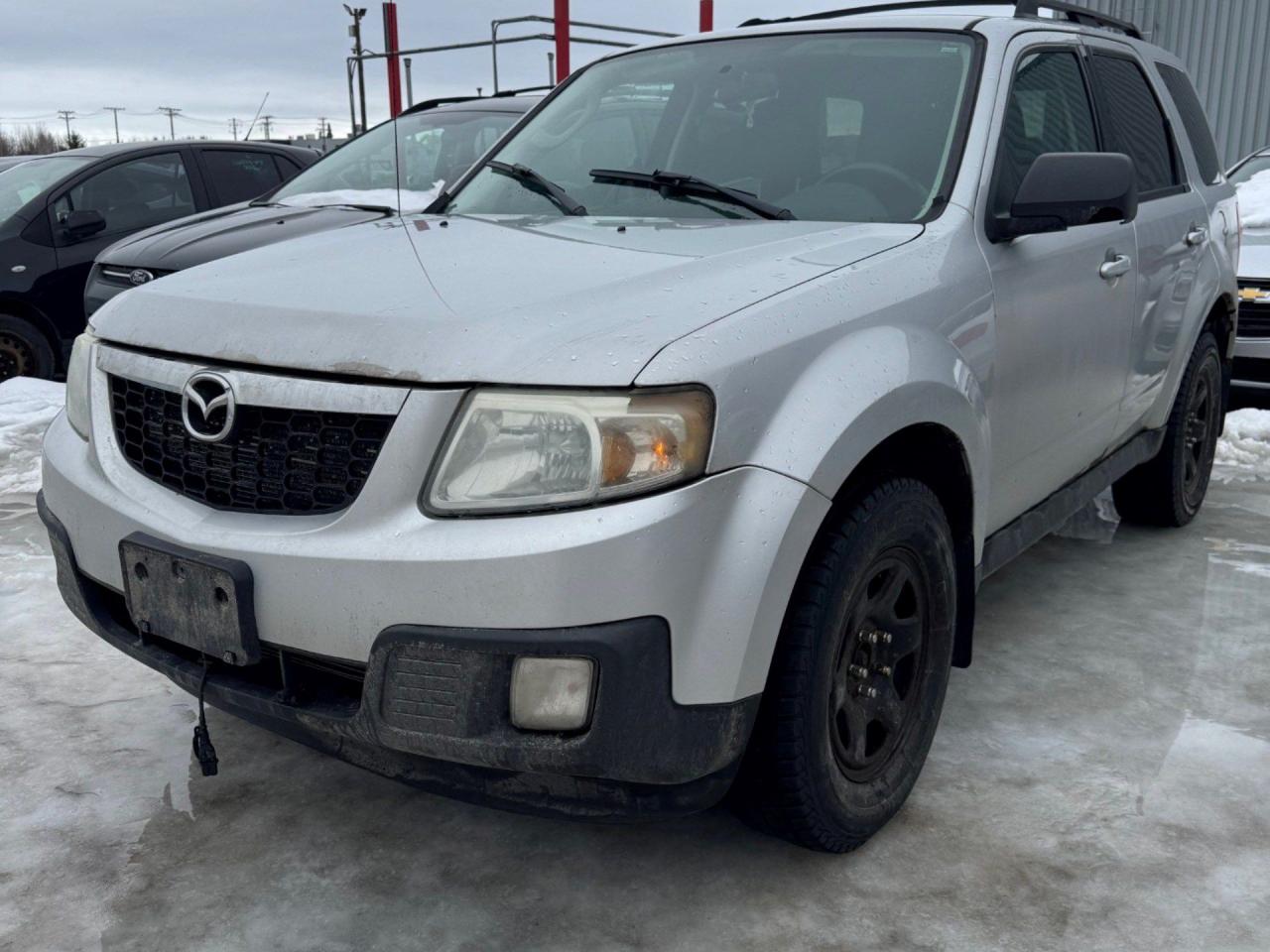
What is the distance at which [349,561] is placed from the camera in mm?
1931

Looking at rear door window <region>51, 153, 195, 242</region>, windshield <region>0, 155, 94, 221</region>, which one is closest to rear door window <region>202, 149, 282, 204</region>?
rear door window <region>51, 153, 195, 242</region>

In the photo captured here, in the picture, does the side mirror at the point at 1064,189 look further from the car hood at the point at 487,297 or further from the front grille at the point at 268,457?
the front grille at the point at 268,457

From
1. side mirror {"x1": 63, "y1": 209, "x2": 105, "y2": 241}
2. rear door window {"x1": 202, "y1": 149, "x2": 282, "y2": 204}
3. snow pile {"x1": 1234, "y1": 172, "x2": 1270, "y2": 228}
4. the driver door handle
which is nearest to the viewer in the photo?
the driver door handle

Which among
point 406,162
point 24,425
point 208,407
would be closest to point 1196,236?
point 208,407

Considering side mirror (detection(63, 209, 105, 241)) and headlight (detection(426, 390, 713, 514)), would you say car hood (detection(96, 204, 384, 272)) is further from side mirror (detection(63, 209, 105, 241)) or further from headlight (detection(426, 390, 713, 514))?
headlight (detection(426, 390, 713, 514))

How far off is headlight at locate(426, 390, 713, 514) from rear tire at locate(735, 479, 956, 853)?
1.24 feet

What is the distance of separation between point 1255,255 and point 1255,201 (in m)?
0.89

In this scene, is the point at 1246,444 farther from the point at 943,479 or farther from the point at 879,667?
the point at 879,667

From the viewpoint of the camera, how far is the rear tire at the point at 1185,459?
434 centimetres

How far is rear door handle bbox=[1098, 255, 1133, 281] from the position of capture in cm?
329

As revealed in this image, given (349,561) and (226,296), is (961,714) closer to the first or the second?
(349,561)

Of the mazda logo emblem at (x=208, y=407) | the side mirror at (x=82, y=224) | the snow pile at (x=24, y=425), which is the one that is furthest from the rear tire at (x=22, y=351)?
the mazda logo emblem at (x=208, y=407)

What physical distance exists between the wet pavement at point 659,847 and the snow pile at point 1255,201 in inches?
178

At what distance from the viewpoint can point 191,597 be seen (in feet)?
6.95
